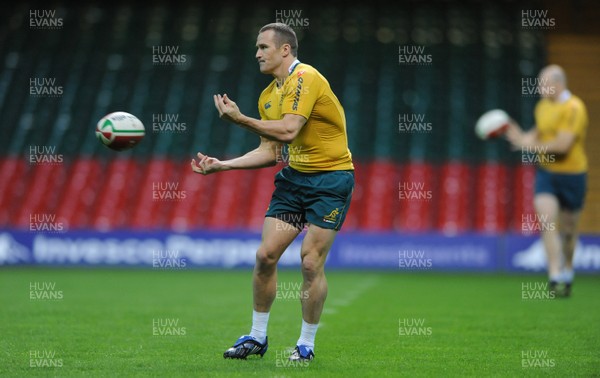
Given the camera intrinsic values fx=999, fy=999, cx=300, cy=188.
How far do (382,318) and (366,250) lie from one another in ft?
25.5

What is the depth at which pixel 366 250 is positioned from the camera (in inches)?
692

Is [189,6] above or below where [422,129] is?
above

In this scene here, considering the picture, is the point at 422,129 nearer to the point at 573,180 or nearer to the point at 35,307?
the point at 573,180

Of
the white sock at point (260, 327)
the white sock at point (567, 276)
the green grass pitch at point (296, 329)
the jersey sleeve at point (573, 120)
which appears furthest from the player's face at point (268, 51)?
the white sock at point (567, 276)

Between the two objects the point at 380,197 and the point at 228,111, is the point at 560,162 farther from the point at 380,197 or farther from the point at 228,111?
the point at 380,197

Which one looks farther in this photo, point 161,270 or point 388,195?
point 388,195

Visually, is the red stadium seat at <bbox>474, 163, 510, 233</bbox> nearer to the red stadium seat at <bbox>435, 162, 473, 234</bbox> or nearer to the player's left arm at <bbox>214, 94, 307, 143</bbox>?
the red stadium seat at <bbox>435, 162, 473, 234</bbox>

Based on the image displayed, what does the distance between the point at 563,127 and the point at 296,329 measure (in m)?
5.07

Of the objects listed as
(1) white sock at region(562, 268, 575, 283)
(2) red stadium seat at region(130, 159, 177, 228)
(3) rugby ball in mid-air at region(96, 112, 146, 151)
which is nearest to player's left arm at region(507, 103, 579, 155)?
(1) white sock at region(562, 268, 575, 283)

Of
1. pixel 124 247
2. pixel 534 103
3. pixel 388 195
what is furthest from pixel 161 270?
pixel 534 103

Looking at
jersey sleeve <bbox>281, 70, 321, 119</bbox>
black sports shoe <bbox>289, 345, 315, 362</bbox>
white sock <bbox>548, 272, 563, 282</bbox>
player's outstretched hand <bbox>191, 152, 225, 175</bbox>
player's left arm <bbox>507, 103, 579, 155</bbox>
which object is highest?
player's left arm <bbox>507, 103, 579, 155</bbox>

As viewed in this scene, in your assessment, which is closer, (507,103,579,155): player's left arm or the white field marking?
the white field marking

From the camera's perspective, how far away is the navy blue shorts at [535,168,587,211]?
12.2m

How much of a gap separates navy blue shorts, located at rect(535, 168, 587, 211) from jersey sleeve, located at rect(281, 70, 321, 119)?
6.06m
